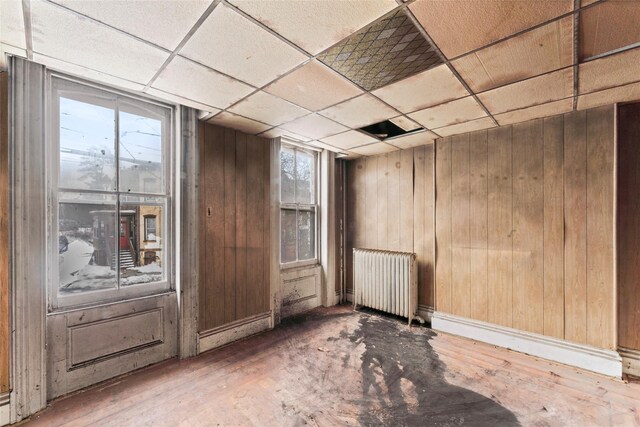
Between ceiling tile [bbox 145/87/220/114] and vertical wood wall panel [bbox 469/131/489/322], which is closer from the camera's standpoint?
ceiling tile [bbox 145/87/220/114]

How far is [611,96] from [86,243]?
466cm

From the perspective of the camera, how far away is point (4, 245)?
192 cm

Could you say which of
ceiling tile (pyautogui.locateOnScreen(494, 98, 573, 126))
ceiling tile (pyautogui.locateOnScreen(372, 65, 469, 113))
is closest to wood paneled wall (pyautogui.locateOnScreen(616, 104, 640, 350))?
ceiling tile (pyautogui.locateOnScreen(494, 98, 573, 126))

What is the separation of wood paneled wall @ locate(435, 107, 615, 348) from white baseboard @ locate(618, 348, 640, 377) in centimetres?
16

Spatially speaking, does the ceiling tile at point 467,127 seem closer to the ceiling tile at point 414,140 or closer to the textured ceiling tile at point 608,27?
the ceiling tile at point 414,140

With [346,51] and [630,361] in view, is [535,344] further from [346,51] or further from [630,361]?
[346,51]

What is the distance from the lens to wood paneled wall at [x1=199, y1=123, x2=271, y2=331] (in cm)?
299

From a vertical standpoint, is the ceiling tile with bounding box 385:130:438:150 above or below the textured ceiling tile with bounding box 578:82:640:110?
below

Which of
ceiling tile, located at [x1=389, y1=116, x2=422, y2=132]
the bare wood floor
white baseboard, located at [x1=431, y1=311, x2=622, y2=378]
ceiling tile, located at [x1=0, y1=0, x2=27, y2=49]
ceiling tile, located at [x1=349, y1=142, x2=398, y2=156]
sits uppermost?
ceiling tile, located at [x1=0, y1=0, x2=27, y2=49]

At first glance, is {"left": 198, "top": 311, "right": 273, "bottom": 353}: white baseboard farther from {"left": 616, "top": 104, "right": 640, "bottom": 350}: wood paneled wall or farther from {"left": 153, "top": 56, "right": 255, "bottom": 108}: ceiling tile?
{"left": 616, "top": 104, "right": 640, "bottom": 350}: wood paneled wall

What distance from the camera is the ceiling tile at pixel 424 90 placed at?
6.63 ft

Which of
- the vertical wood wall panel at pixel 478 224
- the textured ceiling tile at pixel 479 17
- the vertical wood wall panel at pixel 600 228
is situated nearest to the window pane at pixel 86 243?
the textured ceiling tile at pixel 479 17

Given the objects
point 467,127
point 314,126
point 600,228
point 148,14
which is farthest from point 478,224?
point 148,14

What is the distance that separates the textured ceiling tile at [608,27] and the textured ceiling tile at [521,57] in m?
0.07
